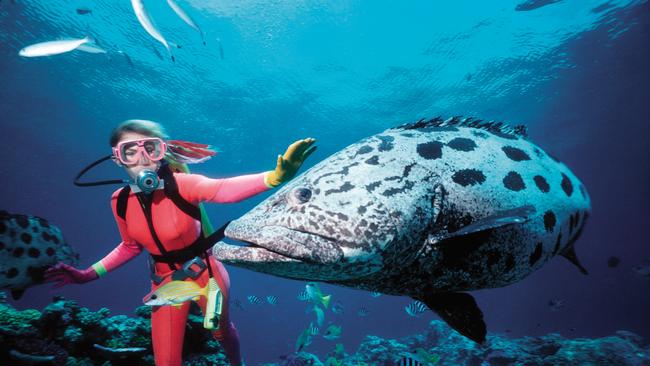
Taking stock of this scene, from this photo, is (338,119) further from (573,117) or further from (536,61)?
(573,117)

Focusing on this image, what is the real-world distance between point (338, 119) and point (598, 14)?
53.3ft

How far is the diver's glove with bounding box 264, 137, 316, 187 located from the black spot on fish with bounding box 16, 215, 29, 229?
4.58 metres

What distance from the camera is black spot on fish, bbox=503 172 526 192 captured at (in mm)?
2150

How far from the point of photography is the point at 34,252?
4223 mm

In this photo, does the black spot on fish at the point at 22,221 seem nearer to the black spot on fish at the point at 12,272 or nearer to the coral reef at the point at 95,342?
the black spot on fish at the point at 12,272

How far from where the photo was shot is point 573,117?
75.7 feet

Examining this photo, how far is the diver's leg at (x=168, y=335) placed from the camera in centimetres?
326

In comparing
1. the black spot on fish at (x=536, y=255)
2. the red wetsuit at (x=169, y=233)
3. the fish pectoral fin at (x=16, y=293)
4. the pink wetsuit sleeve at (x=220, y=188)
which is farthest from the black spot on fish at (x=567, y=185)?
the fish pectoral fin at (x=16, y=293)

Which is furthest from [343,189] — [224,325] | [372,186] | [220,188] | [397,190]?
[224,325]

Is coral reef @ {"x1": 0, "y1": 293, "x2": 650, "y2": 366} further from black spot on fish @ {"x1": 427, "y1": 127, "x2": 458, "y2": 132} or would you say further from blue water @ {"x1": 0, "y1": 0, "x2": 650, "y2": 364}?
blue water @ {"x1": 0, "y1": 0, "x2": 650, "y2": 364}

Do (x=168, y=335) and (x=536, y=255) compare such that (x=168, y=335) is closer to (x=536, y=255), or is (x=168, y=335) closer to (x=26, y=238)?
(x=26, y=238)

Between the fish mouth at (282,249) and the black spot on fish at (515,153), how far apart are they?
174 cm

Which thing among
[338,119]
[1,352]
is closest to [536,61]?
[338,119]

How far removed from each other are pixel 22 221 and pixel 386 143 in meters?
5.81
